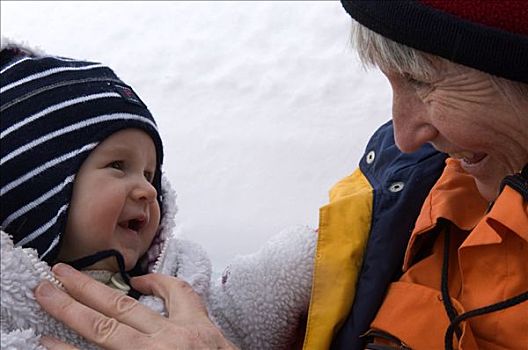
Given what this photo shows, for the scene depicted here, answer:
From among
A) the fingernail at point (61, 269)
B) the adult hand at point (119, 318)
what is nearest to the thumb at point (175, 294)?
the adult hand at point (119, 318)

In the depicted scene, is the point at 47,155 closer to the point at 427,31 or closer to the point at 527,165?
the point at 427,31

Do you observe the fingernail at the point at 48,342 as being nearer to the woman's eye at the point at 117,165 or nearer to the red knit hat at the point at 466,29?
the woman's eye at the point at 117,165

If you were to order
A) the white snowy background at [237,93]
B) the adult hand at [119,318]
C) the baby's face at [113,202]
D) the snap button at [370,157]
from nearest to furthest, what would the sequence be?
the adult hand at [119,318], the baby's face at [113,202], the snap button at [370,157], the white snowy background at [237,93]

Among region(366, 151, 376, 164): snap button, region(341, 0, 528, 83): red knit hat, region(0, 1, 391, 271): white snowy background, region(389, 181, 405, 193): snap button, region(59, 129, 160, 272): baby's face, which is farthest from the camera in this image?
region(0, 1, 391, 271): white snowy background

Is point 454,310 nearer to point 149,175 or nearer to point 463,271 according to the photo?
point 463,271

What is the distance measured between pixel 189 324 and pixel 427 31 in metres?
0.60

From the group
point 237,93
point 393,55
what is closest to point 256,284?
point 393,55

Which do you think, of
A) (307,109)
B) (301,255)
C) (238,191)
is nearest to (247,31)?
(307,109)

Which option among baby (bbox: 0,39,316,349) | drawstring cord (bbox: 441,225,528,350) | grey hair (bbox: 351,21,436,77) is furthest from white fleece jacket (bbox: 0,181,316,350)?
grey hair (bbox: 351,21,436,77)

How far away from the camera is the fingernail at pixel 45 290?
4.61 ft

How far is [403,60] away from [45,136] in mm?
611

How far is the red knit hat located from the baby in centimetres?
50

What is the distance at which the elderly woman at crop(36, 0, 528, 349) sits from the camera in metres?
1.31

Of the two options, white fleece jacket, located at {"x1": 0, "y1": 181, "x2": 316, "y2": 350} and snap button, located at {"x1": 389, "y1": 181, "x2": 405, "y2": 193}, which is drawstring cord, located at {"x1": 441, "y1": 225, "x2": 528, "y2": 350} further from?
white fleece jacket, located at {"x1": 0, "y1": 181, "x2": 316, "y2": 350}
